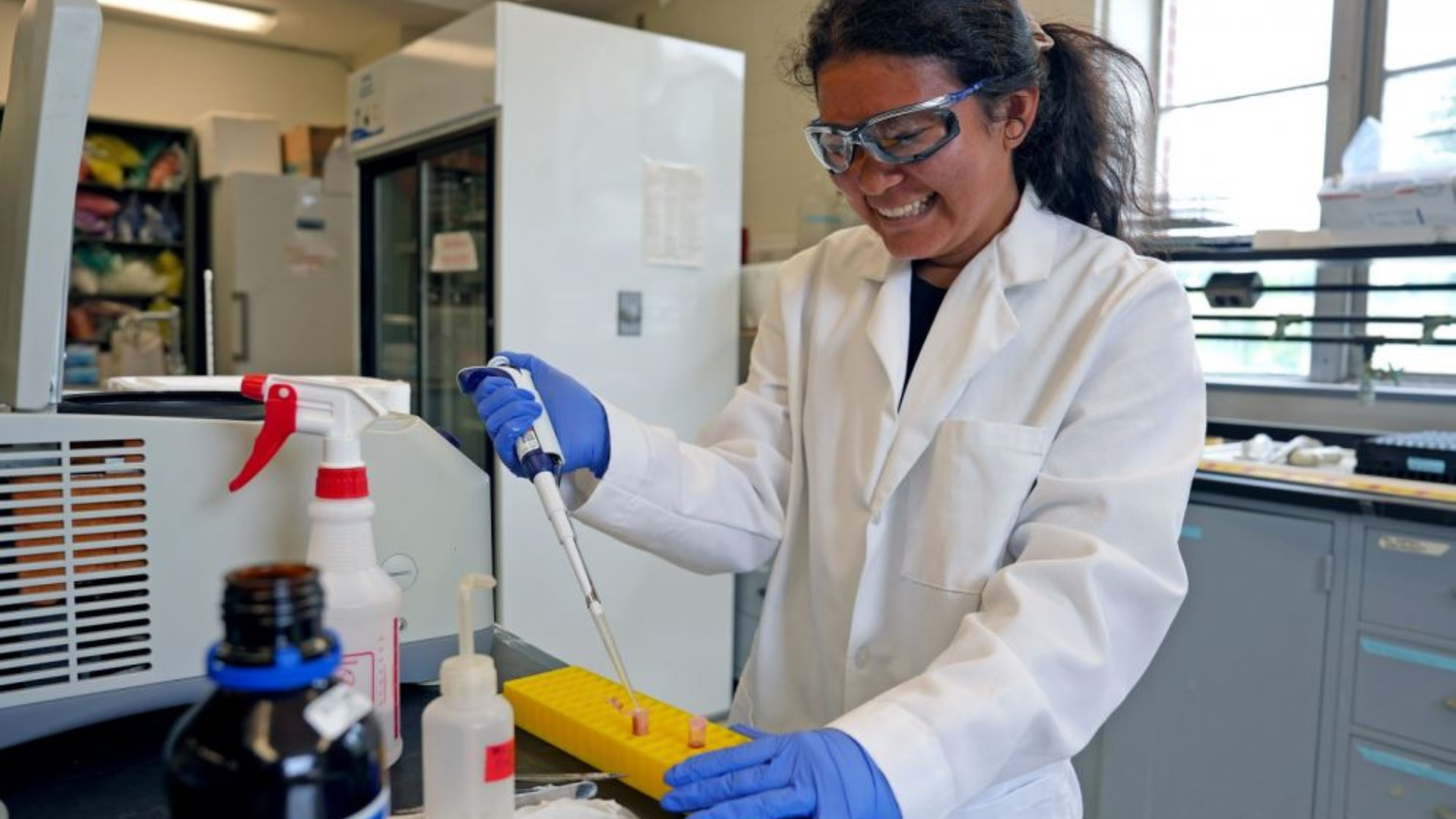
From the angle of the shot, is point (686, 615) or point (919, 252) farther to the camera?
point (686, 615)

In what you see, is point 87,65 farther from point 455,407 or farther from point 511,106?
point 455,407

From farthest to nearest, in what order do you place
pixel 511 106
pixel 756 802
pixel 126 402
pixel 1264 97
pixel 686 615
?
pixel 686 615, pixel 1264 97, pixel 511 106, pixel 126 402, pixel 756 802

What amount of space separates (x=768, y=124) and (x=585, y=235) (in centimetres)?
135

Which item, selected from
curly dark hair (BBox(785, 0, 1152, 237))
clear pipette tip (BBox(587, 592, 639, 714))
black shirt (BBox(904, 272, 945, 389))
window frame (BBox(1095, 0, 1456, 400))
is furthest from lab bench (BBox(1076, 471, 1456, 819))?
clear pipette tip (BBox(587, 592, 639, 714))

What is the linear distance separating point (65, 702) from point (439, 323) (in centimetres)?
Answer: 265

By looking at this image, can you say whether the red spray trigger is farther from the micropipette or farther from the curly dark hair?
the curly dark hair

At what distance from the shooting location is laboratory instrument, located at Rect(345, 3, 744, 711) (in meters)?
2.66

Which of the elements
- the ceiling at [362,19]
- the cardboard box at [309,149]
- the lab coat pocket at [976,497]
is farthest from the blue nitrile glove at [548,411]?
the cardboard box at [309,149]

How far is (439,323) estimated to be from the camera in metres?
3.39

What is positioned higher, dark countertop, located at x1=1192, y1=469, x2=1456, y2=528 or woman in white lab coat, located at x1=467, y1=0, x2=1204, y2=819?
woman in white lab coat, located at x1=467, y1=0, x2=1204, y2=819

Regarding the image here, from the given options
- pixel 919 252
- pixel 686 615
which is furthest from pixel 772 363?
pixel 686 615

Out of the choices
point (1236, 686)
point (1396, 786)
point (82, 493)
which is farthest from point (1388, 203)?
point (82, 493)

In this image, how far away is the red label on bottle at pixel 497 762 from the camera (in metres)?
0.62

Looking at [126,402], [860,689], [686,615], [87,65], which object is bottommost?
[686,615]
